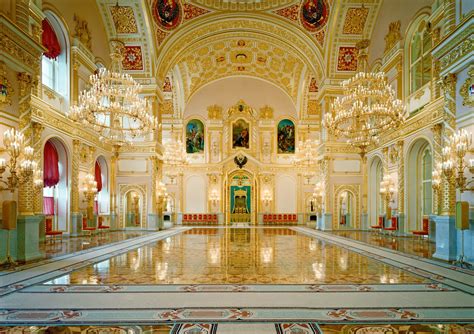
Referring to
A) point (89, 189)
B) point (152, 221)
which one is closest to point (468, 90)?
point (89, 189)

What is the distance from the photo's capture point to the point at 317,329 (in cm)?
369

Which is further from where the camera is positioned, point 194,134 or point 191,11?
point 194,134

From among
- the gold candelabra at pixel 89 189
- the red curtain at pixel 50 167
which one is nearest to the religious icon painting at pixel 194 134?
the gold candelabra at pixel 89 189

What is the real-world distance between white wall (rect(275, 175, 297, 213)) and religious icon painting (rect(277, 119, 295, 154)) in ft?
6.36

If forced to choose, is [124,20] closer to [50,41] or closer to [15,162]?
[50,41]

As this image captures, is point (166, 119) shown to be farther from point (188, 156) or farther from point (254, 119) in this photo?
point (254, 119)

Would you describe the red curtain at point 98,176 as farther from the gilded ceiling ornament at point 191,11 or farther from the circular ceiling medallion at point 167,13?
the gilded ceiling ornament at point 191,11

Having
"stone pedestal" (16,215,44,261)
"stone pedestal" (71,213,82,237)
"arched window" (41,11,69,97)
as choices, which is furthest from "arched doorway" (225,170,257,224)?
"stone pedestal" (16,215,44,261)

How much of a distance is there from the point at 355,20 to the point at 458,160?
11296 millimetres

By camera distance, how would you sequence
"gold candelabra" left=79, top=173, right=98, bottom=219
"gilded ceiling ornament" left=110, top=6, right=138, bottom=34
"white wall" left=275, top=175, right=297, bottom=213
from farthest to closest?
"white wall" left=275, top=175, right=297, bottom=213 < "gilded ceiling ornament" left=110, top=6, right=138, bottom=34 < "gold candelabra" left=79, top=173, right=98, bottom=219

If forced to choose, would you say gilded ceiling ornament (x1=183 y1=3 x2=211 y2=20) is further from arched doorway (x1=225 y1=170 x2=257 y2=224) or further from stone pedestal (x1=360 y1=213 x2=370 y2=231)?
stone pedestal (x1=360 y1=213 x2=370 y2=231)

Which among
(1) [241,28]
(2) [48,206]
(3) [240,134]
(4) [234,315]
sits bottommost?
(4) [234,315]

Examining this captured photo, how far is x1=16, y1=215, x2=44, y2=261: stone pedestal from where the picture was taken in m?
7.80

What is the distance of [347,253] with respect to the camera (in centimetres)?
938
